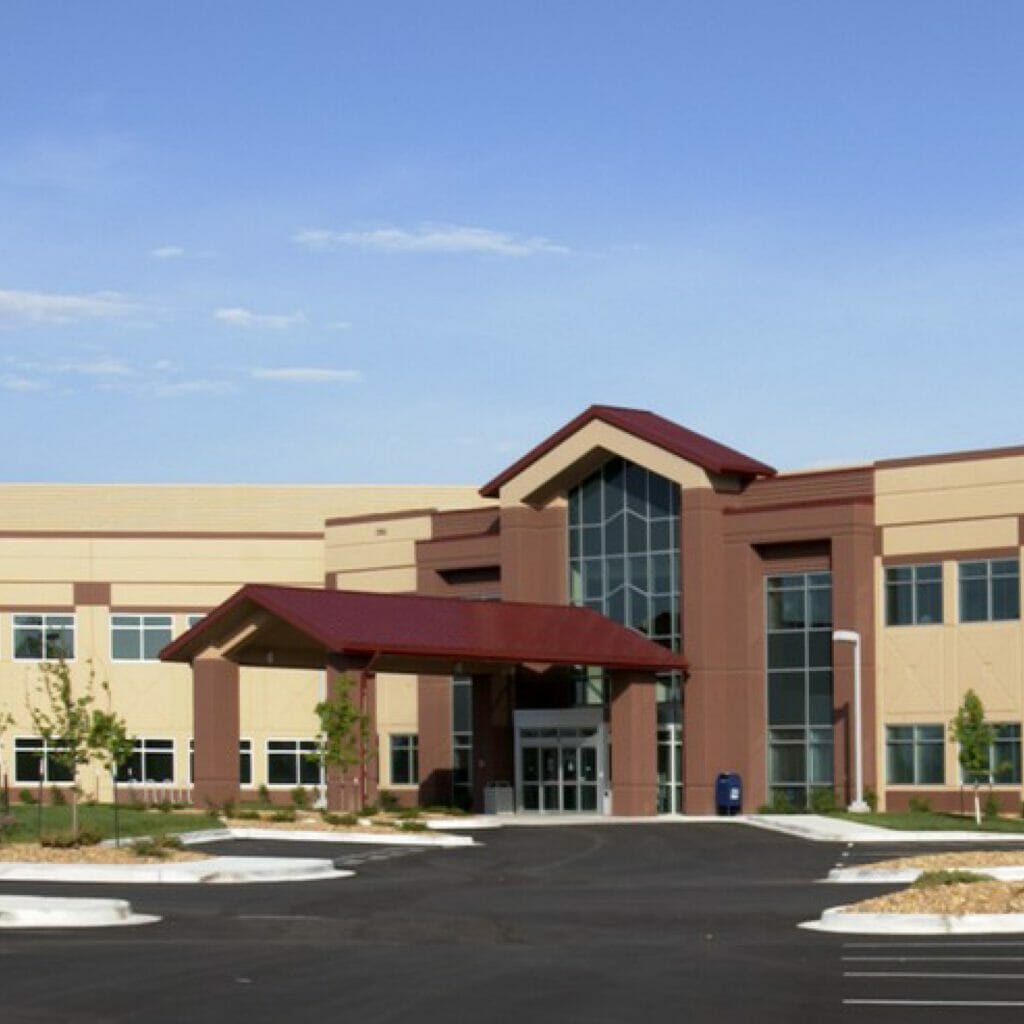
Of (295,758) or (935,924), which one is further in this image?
A: (295,758)

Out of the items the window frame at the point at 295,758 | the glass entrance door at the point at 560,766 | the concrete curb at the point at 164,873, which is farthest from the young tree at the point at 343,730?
the window frame at the point at 295,758

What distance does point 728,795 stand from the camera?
55.9 metres

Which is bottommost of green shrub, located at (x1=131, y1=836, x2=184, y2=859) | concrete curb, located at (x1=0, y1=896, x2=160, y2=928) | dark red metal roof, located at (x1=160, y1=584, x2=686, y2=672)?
green shrub, located at (x1=131, y1=836, x2=184, y2=859)

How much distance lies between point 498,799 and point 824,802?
9006 millimetres

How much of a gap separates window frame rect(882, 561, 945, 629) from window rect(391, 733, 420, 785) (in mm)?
15832

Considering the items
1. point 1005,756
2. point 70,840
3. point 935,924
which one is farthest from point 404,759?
point 935,924

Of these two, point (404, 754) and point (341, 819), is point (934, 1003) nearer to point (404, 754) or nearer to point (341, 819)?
point (341, 819)

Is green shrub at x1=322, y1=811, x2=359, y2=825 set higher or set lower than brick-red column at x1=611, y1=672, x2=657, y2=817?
lower

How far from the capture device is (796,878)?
35938 mm

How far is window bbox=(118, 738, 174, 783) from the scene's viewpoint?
2768 inches

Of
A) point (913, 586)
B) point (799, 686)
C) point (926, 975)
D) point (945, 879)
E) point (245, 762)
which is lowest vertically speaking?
point (245, 762)

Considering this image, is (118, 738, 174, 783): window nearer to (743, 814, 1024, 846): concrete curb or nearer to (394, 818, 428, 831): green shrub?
(394, 818, 428, 831): green shrub

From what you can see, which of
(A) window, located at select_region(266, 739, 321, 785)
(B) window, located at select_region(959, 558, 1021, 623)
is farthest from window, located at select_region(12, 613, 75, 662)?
(B) window, located at select_region(959, 558, 1021, 623)

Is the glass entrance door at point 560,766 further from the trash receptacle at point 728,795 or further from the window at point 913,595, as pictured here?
the window at point 913,595
